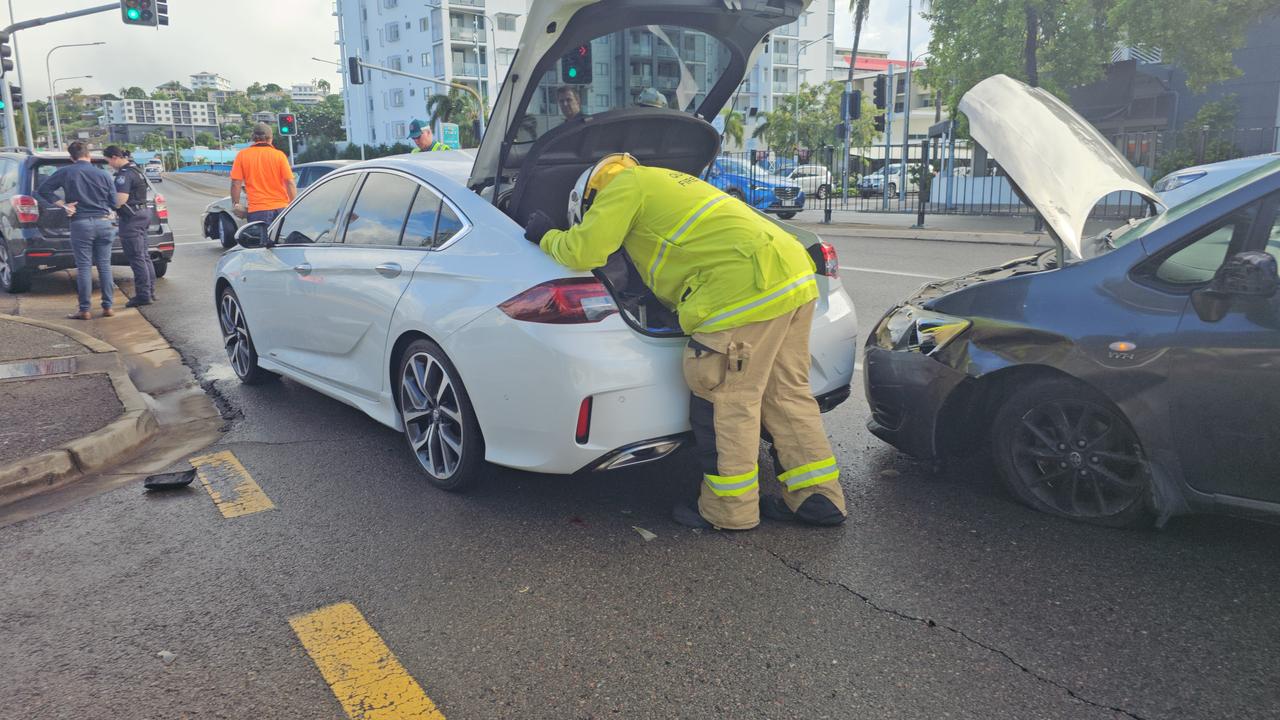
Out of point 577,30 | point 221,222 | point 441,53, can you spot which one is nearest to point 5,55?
point 221,222

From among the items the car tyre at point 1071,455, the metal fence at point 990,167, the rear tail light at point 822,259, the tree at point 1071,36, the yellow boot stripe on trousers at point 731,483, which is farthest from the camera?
the tree at point 1071,36

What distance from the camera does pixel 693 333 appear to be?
3.62 meters

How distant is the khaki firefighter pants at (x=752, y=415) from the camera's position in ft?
11.7

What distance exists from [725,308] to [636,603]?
1.15 metres

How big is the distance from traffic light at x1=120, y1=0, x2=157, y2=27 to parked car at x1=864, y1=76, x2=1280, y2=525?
2273cm

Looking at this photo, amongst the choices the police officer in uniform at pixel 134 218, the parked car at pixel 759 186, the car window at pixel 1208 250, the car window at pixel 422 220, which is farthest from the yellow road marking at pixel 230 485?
the parked car at pixel 759 186

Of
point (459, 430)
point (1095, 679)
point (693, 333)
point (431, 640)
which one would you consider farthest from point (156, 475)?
point (1095, 679)

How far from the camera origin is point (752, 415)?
364 centimetres

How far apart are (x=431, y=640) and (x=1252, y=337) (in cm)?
285

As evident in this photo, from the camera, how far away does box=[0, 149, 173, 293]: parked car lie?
1080cm

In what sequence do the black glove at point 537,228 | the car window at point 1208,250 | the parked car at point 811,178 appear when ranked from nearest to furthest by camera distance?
the car window at point 1208,250, the black glove at point 537,228, the parked car at point 811,178

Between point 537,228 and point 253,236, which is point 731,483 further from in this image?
point 253,236

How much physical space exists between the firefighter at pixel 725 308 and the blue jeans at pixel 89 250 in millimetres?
7407

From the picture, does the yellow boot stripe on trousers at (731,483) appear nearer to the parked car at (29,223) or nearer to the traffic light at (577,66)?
the traffic light at (577,66)
